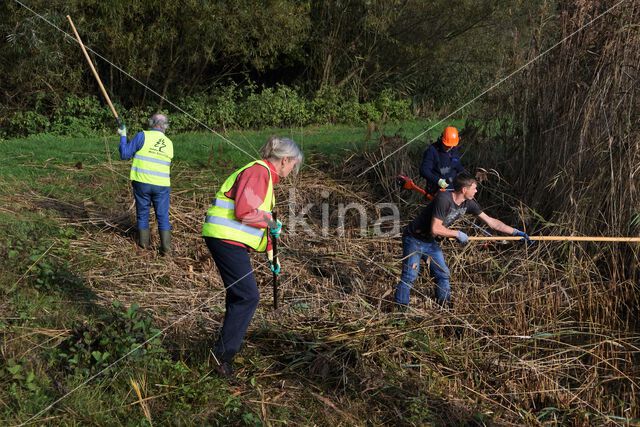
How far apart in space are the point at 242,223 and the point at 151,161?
312 centimetres

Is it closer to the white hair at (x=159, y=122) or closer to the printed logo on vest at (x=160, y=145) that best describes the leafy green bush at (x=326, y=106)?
the white hair at (x=159, y=122)

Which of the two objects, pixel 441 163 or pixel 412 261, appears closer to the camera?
pixel 412 261

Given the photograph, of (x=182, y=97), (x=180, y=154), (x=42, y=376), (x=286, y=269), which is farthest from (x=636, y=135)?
(x=182, y=97)

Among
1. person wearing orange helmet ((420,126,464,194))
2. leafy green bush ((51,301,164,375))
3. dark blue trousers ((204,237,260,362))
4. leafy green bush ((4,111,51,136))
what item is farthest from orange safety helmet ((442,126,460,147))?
leafy green bush ((4,111,51,136))

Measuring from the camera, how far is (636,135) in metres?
7.02

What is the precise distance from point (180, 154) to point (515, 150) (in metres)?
4.85

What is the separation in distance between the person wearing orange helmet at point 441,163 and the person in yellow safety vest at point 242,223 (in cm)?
305

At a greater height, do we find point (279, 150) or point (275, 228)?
point (279, 150)

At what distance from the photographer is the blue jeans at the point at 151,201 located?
8109 mm

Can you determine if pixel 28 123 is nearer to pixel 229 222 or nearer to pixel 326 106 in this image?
pixel 326 106

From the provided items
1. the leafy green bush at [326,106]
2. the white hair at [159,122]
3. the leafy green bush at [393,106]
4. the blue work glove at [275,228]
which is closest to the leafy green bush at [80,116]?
the leafy green bush at [326,106]

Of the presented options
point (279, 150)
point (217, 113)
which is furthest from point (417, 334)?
point (217, 113)

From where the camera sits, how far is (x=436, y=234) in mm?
6445

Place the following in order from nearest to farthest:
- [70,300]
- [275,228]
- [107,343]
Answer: [275,228]
[107,343]
[70,300]
